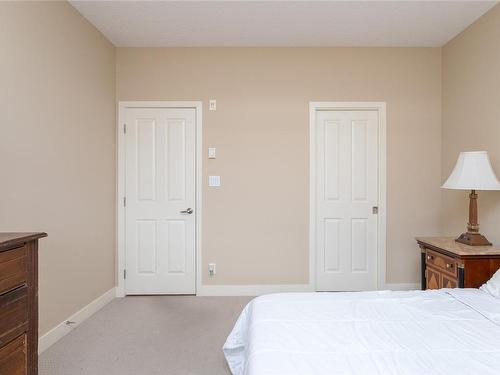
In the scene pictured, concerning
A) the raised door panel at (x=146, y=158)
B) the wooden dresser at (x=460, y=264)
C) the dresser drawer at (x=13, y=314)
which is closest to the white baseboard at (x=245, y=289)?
the raised door panel at (x=146, y=158)

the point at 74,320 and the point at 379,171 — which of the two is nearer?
the point at 74,320

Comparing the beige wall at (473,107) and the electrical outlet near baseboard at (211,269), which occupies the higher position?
the beige wall at (473,107)

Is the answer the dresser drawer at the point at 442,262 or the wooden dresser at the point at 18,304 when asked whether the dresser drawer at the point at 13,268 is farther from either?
the dresser drawer at the point at 442,262

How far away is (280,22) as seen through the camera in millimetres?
2775

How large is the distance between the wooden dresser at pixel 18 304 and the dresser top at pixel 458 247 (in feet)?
8.96

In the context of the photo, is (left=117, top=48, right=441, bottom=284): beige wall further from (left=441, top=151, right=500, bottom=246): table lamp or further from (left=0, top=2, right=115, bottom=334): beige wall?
(left=441, top=151, right=500, bottom=246): table lamp

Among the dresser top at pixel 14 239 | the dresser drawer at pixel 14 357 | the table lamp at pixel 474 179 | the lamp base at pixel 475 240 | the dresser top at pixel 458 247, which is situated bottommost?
the dresser drawer at pixel 14 357

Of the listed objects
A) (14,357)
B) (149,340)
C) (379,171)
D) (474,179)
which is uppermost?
(379,171)

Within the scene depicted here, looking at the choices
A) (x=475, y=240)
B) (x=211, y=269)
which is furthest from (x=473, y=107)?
(x=211, y=269)

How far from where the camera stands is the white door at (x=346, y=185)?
333cm

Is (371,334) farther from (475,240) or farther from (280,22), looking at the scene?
(280,22)

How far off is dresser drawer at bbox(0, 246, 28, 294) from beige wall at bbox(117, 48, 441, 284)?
200 centimetres

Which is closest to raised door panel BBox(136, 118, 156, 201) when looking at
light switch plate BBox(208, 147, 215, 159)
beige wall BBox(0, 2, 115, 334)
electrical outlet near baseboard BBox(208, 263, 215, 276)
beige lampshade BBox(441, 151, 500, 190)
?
beige wall BBox(0, 2, 115, 334)

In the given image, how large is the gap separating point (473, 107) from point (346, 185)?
137cm
